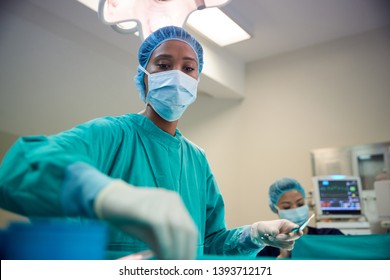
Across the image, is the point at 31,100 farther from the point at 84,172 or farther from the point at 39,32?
the point at 84,172

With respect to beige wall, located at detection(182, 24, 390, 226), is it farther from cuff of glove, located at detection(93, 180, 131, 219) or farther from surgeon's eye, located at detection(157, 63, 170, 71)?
cuff of glove, located at detection(93, 180, 131, 219)

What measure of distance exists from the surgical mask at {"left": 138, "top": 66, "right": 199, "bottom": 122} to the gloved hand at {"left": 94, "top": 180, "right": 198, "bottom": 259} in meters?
0.73

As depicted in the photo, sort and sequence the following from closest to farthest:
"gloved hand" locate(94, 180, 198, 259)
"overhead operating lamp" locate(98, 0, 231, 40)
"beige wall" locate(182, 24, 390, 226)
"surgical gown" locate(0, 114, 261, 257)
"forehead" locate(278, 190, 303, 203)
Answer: "gloved hand" locate(94, 180, 198, 259), "surgical gown" locate(0, 114, 261, 257), "overhead operating lamp" locate(98, 0, 231, 40), "forehead" locate(278, 190, 303, 203), "beige wall" locate(182, 24, 390, 226)

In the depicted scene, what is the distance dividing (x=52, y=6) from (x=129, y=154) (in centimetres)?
180

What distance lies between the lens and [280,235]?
114cm

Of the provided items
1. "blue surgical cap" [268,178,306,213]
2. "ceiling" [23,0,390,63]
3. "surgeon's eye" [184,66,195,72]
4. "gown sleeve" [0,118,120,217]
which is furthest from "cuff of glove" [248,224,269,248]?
"ceiling" [23,0,390,63]

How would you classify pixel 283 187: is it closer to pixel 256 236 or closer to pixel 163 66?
pixel 256 236

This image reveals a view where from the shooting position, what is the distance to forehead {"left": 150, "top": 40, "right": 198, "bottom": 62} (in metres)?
1.21

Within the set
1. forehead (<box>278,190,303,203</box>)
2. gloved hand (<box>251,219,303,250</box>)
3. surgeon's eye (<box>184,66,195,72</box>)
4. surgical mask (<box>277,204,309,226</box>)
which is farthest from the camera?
forehead (<box>278,190,303,203</box>)

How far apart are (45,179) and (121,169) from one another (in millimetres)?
406

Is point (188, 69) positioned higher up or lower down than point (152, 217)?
higher up

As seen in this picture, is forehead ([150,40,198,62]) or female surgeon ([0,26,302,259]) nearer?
female surgeon ([0,26,302,259])

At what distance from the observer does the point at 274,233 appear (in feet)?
3.66

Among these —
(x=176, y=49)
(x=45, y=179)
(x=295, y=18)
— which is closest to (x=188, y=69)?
(x=176, y=49)
